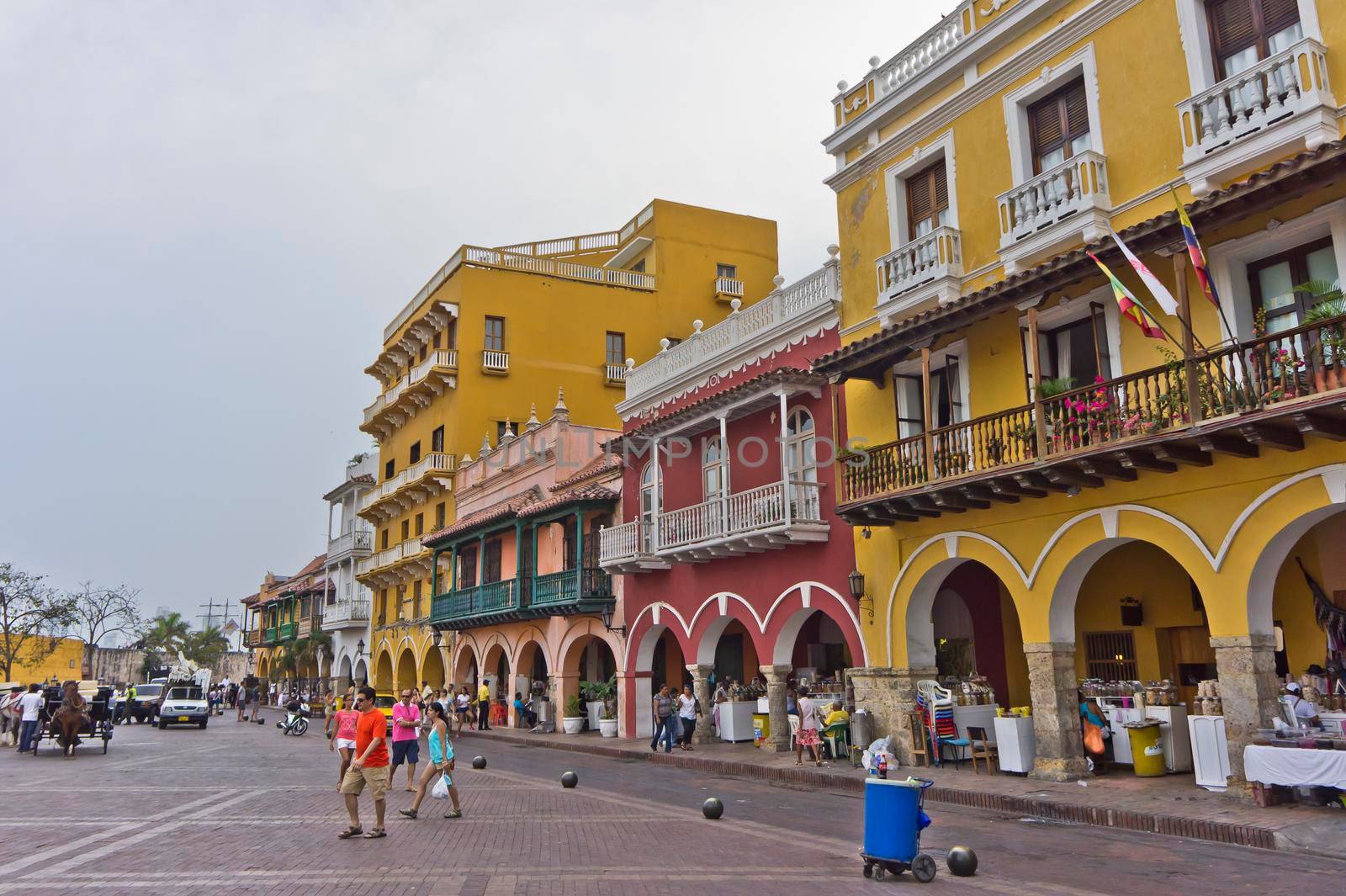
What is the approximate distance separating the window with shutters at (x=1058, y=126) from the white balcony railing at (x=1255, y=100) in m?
2.00

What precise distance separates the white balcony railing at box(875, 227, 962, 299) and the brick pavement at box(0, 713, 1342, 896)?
8542 millimetres

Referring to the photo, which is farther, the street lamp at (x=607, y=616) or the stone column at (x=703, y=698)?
the street lamp at (x=607, y=616)

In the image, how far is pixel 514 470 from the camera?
3494 cm

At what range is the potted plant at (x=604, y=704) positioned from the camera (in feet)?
88.1

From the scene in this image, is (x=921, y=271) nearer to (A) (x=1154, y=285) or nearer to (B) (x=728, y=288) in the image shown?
(A) (x=1154, y=285)

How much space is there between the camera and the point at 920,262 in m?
17.7

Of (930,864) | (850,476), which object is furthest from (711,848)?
(850,476)

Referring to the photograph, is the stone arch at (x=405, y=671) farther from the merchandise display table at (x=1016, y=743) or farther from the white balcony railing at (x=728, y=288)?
the merchandise display table at (x=1016, y=743)

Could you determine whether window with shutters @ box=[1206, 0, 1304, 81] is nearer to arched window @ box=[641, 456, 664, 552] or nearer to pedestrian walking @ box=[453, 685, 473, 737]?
arched window @ box=[641, 456, 664, 552]

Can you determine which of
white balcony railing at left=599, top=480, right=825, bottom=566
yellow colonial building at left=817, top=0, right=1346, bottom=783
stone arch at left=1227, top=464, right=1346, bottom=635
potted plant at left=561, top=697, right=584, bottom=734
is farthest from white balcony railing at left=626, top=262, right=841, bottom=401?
stone arch at left=1227, top=464, right=1346, bottom=635

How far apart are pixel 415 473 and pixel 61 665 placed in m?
40.9

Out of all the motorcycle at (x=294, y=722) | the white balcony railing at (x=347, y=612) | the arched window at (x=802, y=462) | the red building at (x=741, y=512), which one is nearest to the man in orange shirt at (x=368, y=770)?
the red building at (x=741, y=512)

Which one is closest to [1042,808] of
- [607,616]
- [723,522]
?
[723,522]

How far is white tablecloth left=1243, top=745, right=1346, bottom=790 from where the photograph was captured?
10852 mm
